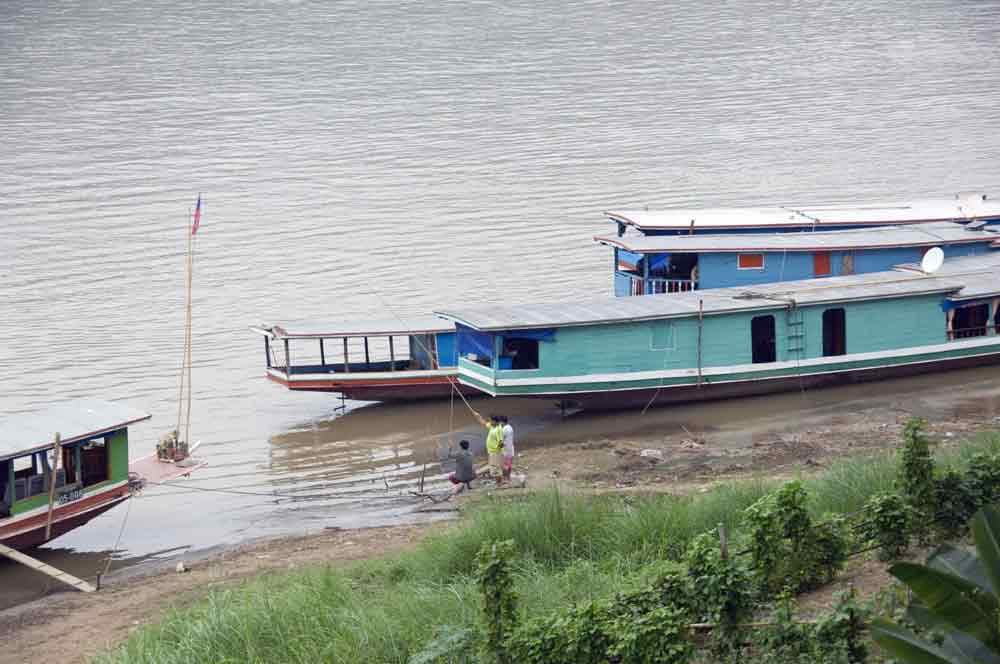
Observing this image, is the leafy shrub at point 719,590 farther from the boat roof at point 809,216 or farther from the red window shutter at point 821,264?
the boat roof at point 809,216

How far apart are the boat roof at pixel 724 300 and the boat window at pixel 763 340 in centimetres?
43

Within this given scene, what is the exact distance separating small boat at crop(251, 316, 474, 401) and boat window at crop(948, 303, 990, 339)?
1030cm

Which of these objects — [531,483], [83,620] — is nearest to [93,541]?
[83,620]

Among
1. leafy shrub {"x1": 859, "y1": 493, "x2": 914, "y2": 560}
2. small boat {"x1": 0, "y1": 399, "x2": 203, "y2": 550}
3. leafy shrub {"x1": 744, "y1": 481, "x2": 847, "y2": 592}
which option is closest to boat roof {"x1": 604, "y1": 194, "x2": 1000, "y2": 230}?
small boat {"x1": 0, "y1": 399, "x2": 203, "y2": 550}

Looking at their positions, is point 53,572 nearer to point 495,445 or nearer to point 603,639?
point 495,445

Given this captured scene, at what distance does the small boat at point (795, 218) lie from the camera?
30047 mm

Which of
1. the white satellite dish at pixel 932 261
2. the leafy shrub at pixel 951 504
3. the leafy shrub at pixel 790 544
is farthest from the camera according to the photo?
the white satellite dish at pixel 932 261

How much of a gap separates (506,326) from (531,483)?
3.67m

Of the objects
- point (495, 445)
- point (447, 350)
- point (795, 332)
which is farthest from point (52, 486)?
point (795, 332)

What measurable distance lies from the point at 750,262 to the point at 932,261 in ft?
12.2

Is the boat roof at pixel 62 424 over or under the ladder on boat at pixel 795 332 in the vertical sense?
under

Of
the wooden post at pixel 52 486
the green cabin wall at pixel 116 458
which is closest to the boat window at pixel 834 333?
the green cabin wall at pixel 116 458

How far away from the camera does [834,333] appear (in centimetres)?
2572

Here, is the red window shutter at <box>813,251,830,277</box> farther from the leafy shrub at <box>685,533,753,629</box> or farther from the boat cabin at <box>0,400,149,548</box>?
the leafy shrub at <box>685,533,753,629</box>
